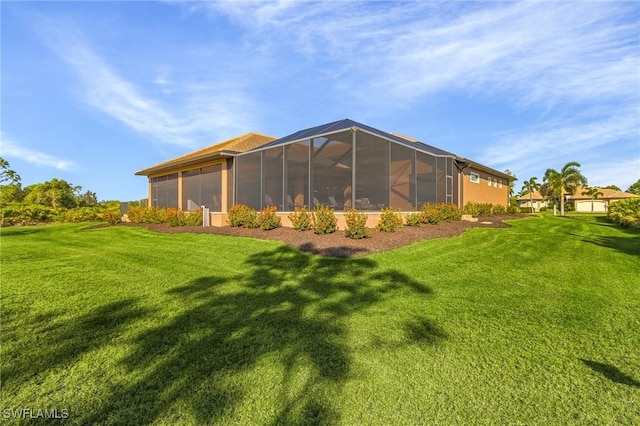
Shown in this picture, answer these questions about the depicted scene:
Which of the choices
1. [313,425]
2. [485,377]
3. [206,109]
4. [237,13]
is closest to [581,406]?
[485,377]

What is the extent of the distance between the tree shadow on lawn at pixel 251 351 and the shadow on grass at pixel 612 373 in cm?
129

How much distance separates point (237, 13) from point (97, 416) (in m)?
11.4

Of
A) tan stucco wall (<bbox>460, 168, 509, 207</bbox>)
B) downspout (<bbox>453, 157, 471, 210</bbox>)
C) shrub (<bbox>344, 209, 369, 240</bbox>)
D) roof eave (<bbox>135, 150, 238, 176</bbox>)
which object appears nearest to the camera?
shrub (<bbox>344, 209, 369, 240</bbox>)

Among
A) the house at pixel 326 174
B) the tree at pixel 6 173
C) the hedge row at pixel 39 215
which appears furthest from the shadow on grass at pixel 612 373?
the tree at pixel 6 173

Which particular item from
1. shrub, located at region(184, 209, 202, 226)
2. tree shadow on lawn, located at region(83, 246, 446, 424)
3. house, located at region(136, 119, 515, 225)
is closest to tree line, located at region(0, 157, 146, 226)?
shrub, located at region(184, 209, 202, 226)

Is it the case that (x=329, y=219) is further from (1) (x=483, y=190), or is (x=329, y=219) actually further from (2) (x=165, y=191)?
(1) (x=483, y=190)

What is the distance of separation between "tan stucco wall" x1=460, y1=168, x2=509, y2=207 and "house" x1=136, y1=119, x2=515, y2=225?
6.50 feet

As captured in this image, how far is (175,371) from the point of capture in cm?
269

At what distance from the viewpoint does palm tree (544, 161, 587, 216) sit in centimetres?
3769

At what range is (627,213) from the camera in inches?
663

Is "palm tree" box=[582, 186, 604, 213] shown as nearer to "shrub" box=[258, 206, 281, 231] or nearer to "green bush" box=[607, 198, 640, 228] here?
"green bush" box=[607, 198, 640, 228]

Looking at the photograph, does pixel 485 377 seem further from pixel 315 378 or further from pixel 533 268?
pixel 533 268

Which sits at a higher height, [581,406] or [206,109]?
[206,109]

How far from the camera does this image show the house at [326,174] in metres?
11.0
